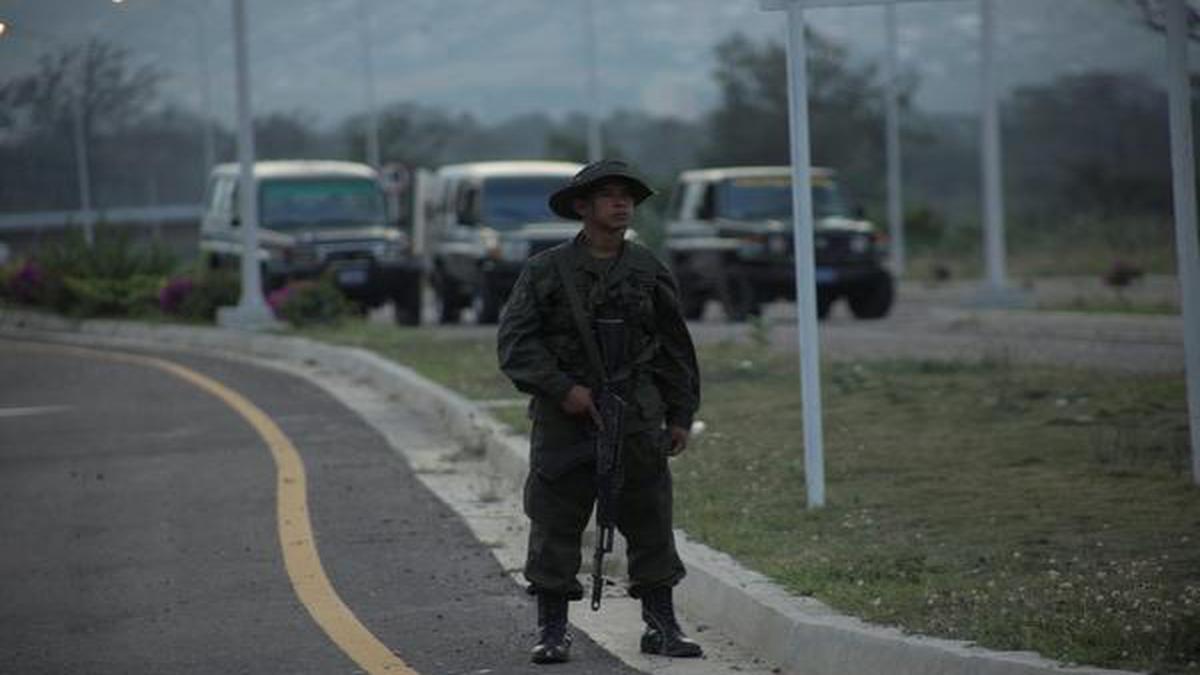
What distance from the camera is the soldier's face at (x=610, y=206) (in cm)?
823

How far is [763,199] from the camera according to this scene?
32094mm

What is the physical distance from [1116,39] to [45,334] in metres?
96.4

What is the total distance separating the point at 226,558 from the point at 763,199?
21467 millimetres

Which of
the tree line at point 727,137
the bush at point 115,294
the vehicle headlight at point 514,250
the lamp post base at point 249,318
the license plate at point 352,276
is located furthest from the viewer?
the tree line at point 727,137

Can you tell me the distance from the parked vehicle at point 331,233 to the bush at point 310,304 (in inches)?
129

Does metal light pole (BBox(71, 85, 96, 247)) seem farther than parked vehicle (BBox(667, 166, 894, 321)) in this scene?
Yes

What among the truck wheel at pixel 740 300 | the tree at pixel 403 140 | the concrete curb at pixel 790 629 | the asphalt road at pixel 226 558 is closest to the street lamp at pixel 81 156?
the truck wheel at pixel 740 300

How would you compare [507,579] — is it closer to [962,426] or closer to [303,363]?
[962,426]

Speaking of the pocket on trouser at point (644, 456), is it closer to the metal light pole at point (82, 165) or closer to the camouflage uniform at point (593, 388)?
the camouflage uniform at point (593, 388)

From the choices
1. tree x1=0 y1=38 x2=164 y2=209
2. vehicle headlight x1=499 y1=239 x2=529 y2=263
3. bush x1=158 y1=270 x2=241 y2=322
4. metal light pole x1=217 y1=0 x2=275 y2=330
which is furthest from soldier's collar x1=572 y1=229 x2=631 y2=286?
bush x1=158 y1=270 x2=241 y2=322

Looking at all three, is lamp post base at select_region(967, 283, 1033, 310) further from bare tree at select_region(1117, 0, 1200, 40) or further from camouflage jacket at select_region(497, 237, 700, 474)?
camouflage jacket at select_region(497, 237, 700, 474)

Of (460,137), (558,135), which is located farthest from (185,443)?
(460,137)

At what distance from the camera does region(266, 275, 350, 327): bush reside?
28.2 meters

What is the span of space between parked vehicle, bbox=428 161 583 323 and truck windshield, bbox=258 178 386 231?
3.90 ft
